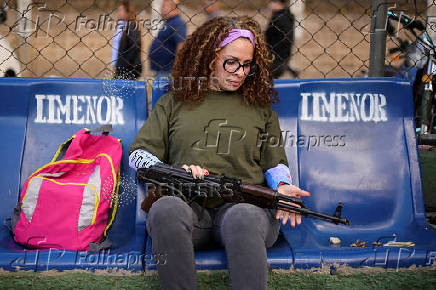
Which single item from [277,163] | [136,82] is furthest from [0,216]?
[277,163]

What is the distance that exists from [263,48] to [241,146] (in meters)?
0.49

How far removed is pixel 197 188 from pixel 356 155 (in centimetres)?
95

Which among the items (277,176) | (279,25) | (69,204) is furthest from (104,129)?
(279,25)

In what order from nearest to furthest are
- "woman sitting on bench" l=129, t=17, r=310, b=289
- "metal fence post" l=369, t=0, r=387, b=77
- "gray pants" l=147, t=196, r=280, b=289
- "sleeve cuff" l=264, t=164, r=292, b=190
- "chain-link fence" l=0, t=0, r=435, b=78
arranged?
1. "gray pants" l=147, t=196, r=280, b=289
2. "woman sitting on bench" l=129, t=17, r=310, b=289
3. "sleeve cuff" l=264, t=164, r=292, b=190
4. "metal fence post" l=369, t=0, r=387, b=77
5. "chain-link fence" l=0, t=0, r=435, b=78

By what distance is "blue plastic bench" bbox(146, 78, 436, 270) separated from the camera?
2.20 m

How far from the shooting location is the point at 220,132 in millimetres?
1986

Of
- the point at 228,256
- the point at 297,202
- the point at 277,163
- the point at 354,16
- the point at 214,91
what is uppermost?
the point at 354,16

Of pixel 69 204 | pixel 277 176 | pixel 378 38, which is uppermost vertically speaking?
pixel 378 38

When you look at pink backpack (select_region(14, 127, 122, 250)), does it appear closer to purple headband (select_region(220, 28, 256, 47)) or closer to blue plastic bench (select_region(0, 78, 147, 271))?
blue plastic bench (select_region(0, 78, 147, 271))

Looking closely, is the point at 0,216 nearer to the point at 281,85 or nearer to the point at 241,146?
the point at 241,146

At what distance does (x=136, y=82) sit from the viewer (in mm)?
2377

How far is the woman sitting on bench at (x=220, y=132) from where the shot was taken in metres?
1.69

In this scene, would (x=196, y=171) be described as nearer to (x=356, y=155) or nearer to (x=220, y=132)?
(x=220, y=132)

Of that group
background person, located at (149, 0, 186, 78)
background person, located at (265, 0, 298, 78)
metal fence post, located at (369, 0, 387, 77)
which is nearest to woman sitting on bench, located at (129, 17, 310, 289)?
metal fence post, located at (369, 0, 387, 77)
